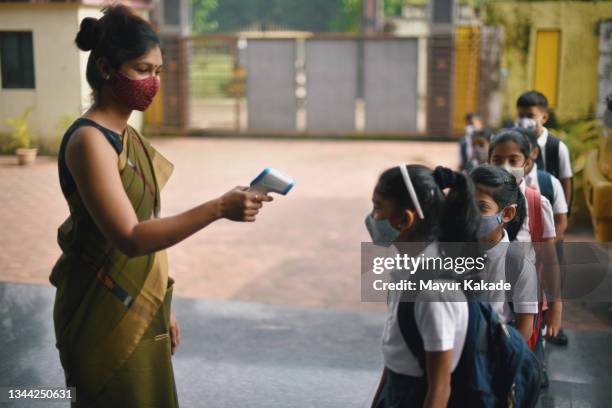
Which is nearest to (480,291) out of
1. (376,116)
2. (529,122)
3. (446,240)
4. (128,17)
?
(446,240)

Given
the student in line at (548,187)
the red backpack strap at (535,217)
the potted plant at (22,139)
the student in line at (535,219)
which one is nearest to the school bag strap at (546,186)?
the student in line at (548,187)

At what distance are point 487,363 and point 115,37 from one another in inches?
56.8

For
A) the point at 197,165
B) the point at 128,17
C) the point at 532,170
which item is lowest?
the point at 197,165

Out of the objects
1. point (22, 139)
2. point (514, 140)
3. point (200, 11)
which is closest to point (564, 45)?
point (514, 140)

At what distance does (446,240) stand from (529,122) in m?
2.86

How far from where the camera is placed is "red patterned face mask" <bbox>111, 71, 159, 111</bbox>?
8.02ft

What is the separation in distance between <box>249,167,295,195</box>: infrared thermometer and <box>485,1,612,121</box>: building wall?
1127 centimetres

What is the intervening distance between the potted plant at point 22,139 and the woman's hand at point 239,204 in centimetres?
281

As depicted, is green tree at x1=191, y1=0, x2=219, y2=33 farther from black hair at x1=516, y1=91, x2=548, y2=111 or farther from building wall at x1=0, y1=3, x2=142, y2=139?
black hair at x1=516, y1=91, x2=548, y2=111

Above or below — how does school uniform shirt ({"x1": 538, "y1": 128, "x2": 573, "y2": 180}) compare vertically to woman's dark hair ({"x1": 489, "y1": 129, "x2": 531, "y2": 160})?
below

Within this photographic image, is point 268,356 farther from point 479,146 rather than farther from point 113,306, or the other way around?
point 479,146

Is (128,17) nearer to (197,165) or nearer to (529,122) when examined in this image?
(529,122)

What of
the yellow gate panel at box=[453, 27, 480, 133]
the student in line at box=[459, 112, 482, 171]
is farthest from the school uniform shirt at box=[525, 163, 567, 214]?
the yellow gate panel at box=[453, 27, 480, 133]

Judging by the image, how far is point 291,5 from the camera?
42.5 m
